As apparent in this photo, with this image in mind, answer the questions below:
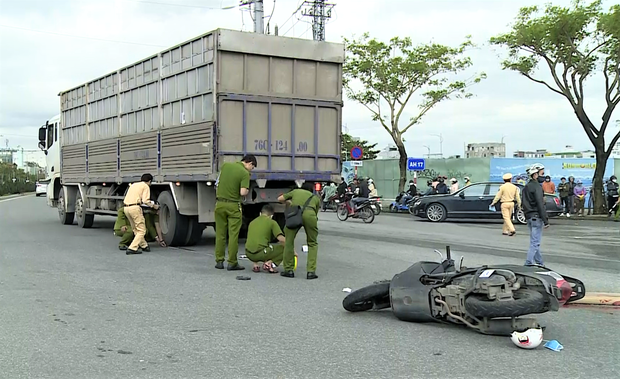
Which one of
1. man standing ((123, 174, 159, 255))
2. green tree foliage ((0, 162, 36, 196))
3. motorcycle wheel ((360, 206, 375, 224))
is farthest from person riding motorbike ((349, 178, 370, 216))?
green tree foliage ((0, 162, 36, 196))

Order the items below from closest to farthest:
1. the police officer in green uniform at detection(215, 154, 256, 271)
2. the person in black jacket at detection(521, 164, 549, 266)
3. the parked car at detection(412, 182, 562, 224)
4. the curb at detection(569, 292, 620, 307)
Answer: the curb at detection(569, 292, 620, 307)
the police officer in green uniform at detection(215, 154, 256, 271)
the person in black jacket at detection(521, 164, 549, 266)
the parked car at detection(412, 182, 562, 224)

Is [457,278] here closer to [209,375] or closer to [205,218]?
[209,375]

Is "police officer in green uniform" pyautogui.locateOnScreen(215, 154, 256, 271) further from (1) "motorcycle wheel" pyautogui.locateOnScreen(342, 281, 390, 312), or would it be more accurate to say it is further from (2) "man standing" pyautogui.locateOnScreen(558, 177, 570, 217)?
(2) "man standing" pyautogui.locateOnScreen(558, 177, 570, 217)

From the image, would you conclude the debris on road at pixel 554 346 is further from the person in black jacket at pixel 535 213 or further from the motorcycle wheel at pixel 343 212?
the motorcycle wheel at pixel 343 212

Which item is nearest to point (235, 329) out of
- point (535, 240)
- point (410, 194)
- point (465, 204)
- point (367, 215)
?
point (535, 240)

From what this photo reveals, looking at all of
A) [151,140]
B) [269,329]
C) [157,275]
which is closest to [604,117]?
[151,140]

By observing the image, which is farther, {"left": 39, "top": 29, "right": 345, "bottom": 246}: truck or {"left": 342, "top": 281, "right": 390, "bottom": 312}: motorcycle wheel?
{"left": 39, "top": 29, "right": 345, "bottom": 246}: truck

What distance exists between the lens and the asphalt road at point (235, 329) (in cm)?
509

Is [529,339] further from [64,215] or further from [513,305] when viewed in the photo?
[64,215]

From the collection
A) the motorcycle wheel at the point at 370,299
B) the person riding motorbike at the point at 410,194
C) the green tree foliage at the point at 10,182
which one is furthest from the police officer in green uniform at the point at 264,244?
the green tree foliage at the point at 10,182

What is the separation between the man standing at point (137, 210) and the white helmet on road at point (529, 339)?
26.9 ft

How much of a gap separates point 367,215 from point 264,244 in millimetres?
11745

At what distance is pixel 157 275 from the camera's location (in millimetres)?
9672

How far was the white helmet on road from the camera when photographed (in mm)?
5562
